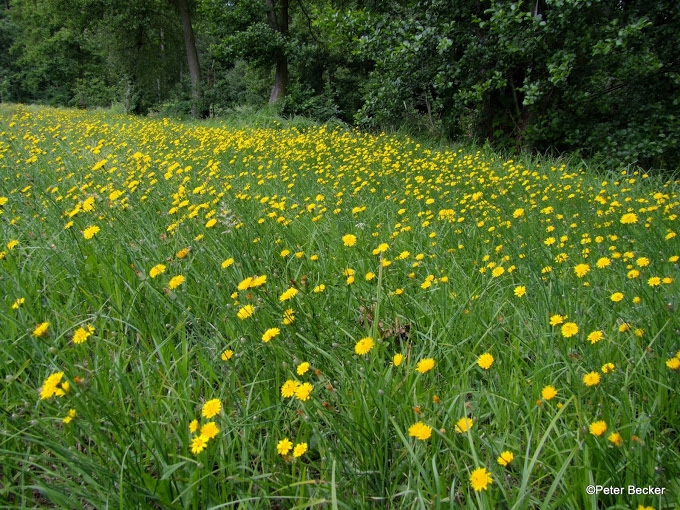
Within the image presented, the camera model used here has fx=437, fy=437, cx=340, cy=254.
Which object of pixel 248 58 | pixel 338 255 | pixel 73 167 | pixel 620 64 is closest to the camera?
pixel 338 255

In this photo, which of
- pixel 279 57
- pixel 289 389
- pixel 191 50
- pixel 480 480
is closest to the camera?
pixel 480 480

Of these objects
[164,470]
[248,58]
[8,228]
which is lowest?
[164,470]

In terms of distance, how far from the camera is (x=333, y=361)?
127 centimetres

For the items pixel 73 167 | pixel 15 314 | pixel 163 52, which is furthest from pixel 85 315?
pixel 163 52

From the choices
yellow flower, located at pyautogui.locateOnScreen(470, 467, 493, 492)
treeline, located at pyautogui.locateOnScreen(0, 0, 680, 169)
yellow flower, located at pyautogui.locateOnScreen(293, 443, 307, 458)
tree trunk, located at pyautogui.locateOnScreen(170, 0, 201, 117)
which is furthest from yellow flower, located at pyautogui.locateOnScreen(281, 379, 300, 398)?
tree trunk, located at pyautogui.locateOnScreen(170, 0, 201, 117)

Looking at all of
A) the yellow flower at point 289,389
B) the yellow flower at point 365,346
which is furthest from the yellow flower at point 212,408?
the yellow flower at point 365,346

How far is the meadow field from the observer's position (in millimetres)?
999

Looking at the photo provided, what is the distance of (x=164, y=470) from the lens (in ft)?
3.30

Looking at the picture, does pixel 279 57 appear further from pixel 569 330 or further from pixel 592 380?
pixel 592 380

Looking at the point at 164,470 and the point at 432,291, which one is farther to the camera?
the point at 432,291

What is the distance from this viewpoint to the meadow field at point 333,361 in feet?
3.28

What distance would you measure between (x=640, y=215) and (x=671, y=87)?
15.9 ft

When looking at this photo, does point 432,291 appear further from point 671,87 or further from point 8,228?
point 671,87

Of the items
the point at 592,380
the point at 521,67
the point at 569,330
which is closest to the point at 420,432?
the point at 592,380
